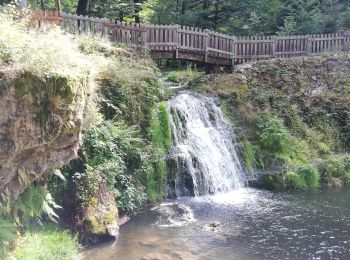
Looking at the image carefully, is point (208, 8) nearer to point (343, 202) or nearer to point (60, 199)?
point (343, 202)

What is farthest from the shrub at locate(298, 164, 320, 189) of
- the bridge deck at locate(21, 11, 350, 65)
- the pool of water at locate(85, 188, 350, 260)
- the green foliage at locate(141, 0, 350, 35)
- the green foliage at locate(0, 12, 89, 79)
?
the green foliage at locate(141, 0, 350, 35)

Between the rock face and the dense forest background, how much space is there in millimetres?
16032

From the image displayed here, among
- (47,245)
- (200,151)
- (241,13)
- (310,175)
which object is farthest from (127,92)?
(241,13)

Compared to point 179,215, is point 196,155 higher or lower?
higher

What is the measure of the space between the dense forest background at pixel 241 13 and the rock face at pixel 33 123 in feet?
52.6

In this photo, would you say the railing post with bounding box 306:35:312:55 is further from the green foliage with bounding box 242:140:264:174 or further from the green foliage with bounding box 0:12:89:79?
the green foliage with bounding box 0:12:89:79

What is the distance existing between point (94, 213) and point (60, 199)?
86 cm

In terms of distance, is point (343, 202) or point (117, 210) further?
point (343, 202)

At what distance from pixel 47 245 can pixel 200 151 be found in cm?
675

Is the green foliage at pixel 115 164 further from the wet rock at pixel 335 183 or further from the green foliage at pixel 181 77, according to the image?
the green foliage at pixel 181 77

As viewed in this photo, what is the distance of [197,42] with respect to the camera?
1803 cm

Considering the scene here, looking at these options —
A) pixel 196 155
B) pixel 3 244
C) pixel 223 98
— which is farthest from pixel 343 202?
pixel 3 244

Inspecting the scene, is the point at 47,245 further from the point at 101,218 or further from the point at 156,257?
the point at 156,257

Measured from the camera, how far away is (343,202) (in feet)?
40.7
